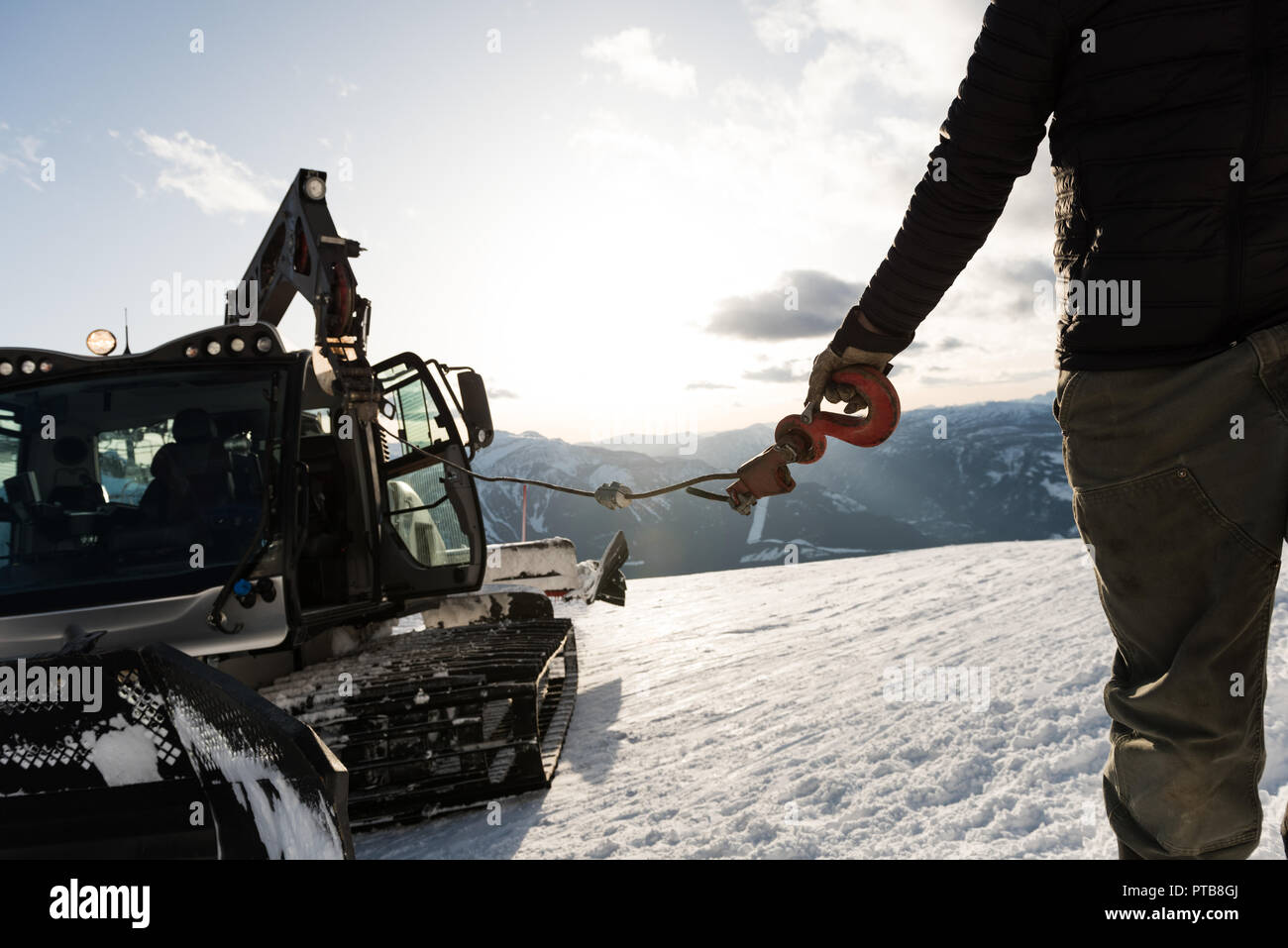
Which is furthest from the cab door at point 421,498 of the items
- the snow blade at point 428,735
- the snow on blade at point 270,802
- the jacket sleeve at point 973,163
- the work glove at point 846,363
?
the jacket sleeve at point 973,163

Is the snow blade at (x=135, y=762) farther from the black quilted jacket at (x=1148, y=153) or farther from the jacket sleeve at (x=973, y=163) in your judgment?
the black quilted jacket at (x=1148, y=153)

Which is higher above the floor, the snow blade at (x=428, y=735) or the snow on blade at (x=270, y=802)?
the snow on blade at (x=270, y=802)

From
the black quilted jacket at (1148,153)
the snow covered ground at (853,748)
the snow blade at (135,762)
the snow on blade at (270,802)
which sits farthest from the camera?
the snow covered ground at (853,748)

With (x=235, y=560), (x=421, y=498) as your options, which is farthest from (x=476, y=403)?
(x=235, y=560)

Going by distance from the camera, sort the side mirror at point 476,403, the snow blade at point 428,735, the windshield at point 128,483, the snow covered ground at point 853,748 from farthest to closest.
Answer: the side mirror at point 476,403, the windshield at point 128,483, the snow blade at point 428,735, the snow covered ground at point 853,748

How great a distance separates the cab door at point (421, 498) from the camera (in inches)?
219

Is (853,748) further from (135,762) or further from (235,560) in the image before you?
(235,560)

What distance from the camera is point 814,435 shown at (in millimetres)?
2172

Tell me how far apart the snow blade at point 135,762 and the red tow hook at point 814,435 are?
4.51ft

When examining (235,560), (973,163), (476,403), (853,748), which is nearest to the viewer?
(973,163)

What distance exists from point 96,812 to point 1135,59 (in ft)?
10.7

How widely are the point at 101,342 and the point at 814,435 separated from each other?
13.8 ft

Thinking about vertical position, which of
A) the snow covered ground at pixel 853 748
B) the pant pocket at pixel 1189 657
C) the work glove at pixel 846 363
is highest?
the work glove at pixel 846 363
